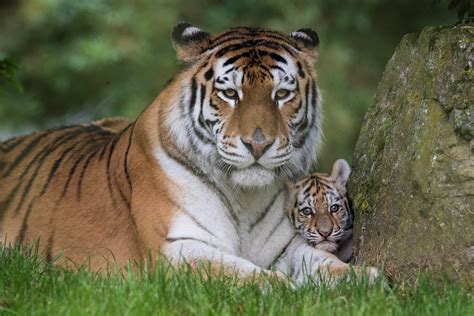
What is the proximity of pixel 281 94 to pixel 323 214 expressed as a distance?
738mm

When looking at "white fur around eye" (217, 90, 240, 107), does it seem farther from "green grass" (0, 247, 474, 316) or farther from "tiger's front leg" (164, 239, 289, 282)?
"green grass" (0, 247, 474, 316)

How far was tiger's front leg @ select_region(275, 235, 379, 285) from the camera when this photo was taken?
18.0 feet

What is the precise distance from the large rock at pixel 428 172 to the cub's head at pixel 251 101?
52cm

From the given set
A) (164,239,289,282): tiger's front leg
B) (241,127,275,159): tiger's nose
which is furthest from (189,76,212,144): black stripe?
(164,239,289,282): tiger's front leg

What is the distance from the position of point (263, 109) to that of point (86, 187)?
137 cm

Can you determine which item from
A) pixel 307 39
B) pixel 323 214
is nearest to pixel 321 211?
pixel 323 214

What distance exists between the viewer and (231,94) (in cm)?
608

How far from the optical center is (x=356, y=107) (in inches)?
629

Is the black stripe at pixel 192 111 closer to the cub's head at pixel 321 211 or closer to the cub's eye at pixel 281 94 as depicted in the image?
the cub's eye at pixel 281 94

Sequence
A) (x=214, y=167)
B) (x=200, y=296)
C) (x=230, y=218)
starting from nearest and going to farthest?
(x=200, y=296) → (x=214, y=167) → (x=230, y=218)

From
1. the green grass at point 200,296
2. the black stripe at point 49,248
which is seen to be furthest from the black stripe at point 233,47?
the black stripe at point 49,248

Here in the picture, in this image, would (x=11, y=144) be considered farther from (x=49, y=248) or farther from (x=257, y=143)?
(x=257, y=143)

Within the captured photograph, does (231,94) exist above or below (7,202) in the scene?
above

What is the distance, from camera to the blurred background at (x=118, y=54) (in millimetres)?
15633
